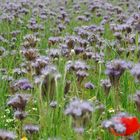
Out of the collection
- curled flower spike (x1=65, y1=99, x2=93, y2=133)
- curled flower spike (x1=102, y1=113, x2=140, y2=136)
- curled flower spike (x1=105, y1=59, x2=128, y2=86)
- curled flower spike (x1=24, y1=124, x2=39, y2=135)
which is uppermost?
curled flower spike (x1=65, y1=99, x2=93, y2=133)

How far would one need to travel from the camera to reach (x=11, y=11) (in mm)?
8344

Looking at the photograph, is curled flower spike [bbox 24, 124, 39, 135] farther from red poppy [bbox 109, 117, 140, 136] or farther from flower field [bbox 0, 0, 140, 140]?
red poppy [bbox 109, 117, 140, 136]

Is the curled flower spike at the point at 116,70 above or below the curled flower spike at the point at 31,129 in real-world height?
above

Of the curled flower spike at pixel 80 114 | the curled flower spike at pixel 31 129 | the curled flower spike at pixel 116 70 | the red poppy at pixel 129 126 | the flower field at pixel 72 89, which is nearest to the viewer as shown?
the curled flower spike at pixel 80 114

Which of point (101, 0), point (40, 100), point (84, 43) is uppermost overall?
point (40, 100)

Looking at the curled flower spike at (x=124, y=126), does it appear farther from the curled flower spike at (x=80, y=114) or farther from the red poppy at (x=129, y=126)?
the curled flower spike at (x=80, y=114)

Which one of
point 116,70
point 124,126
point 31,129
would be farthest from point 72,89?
point 124,126

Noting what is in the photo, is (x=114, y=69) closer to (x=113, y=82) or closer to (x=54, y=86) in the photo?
(x=113, y=82)

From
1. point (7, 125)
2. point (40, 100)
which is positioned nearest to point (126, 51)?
point (7, 125)

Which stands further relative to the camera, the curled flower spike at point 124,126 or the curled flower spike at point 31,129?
the curled flower spike at point 31,129

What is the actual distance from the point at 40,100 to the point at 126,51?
234cm

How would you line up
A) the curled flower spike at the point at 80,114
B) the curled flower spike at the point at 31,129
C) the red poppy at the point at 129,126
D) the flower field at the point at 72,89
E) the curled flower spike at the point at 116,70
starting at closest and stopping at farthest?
the curled flower spike at the point at 80,114
the red poppy at the point at 129,126
the flower field at the point at 72,89
the curled flower spike at the point at 116,70
the curled flower spike at the point at 31,129

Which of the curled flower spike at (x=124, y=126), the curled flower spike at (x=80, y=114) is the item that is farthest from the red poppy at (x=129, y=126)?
the curled flower spike at (x=80, y=114)

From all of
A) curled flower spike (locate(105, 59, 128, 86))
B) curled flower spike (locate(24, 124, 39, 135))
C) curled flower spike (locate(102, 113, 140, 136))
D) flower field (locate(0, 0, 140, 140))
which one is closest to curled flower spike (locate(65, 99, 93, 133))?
flower field (locate(0, 0, 140, 140))
